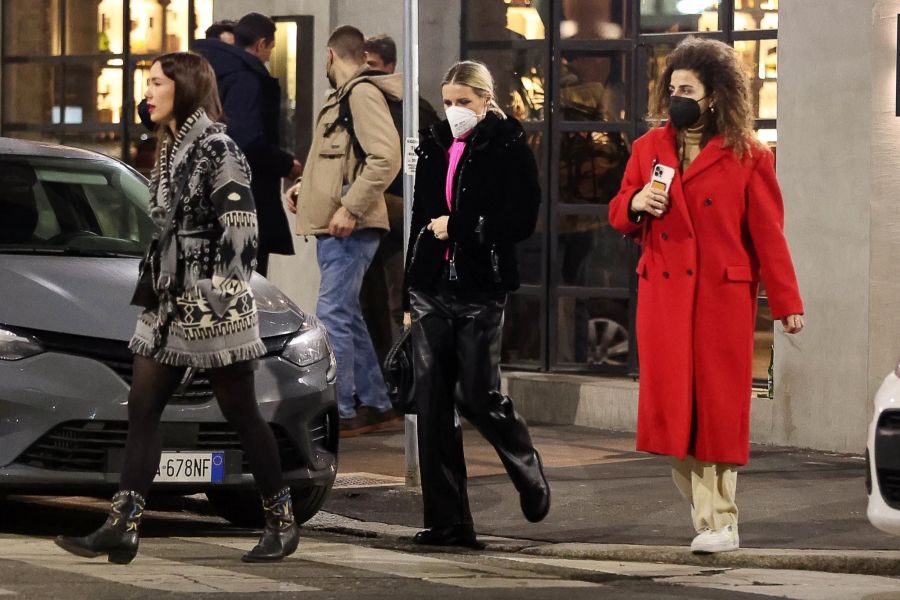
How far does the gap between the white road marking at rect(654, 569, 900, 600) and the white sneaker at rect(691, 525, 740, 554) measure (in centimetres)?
16

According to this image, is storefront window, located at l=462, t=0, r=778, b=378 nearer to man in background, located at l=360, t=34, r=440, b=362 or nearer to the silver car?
man in background, located at l=360, t=34, r=440, b=362

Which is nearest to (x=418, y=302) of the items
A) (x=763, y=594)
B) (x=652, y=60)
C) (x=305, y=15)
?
(x=763, y=594)

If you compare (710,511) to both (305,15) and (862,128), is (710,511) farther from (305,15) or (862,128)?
(305,15)

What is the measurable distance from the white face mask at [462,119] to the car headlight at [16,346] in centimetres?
180

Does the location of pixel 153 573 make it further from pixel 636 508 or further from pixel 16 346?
pixel 636 508

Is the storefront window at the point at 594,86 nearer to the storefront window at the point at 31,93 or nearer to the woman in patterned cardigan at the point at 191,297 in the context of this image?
the storefront window at the point at 31,93

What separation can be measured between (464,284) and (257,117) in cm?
443

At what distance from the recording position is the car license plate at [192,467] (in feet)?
27.1

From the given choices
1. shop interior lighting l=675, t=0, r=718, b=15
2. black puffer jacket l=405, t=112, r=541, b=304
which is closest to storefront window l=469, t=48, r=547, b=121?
shop interior lighting l=675, t=0, r=718, b=15

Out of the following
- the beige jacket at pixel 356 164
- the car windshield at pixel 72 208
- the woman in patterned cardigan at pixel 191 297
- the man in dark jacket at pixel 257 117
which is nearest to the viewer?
the woman in patterned cardigan at pixel 191 297

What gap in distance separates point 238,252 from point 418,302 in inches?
42.2

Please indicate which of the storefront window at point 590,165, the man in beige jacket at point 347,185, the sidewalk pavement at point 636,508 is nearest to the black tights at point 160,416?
the sidewalk pavement at point 636,508

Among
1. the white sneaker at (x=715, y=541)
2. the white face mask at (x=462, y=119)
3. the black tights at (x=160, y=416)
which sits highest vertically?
the white face mask at (x=462, y=119)

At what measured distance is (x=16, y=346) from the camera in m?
8.09
